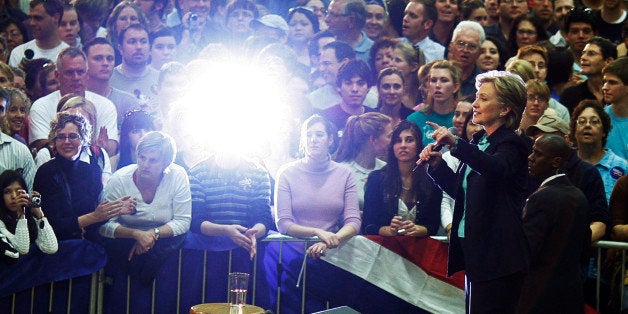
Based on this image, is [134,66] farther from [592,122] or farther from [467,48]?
[592,122]

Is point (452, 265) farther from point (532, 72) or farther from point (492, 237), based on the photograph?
point (532, 72)

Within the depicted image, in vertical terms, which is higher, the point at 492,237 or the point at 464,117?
the point at 464,117

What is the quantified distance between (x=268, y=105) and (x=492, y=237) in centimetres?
442

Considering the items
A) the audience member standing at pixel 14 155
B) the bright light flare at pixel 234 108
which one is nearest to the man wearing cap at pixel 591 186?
the bright light flare at pixel 234 108

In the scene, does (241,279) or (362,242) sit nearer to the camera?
(241,279)

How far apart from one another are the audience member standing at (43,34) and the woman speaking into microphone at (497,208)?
634cm

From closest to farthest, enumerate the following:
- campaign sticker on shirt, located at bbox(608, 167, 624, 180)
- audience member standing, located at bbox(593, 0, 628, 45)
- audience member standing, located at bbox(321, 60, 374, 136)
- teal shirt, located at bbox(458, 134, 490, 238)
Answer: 1. teal shirt, located at bbox(458, 134, 490, 238)
2. campaign sticker on shirt, located at bbox(608, 167, 624, 180)
3. audience member standing, located at bbox(321, 60, 374, 136)
4. audience member standing, located at bbox(593, 0, 628, 45)

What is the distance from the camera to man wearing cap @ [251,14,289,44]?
37.7 feet

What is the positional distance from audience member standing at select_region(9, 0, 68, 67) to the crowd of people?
3cm

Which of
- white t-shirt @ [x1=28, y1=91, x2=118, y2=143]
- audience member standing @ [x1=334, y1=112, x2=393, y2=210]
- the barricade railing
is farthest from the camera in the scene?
white t-shirt @ [x1=28, y1=91, x2=118, y2=143]

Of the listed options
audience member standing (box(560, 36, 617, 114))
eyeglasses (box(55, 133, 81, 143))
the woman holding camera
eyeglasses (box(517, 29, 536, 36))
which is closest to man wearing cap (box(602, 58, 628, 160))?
audience member standing (box(560, 36, 617, 114))

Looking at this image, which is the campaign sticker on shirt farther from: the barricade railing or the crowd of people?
the barricade railing

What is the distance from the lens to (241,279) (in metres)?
6.48

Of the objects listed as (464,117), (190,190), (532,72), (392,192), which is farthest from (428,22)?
(190,190)
